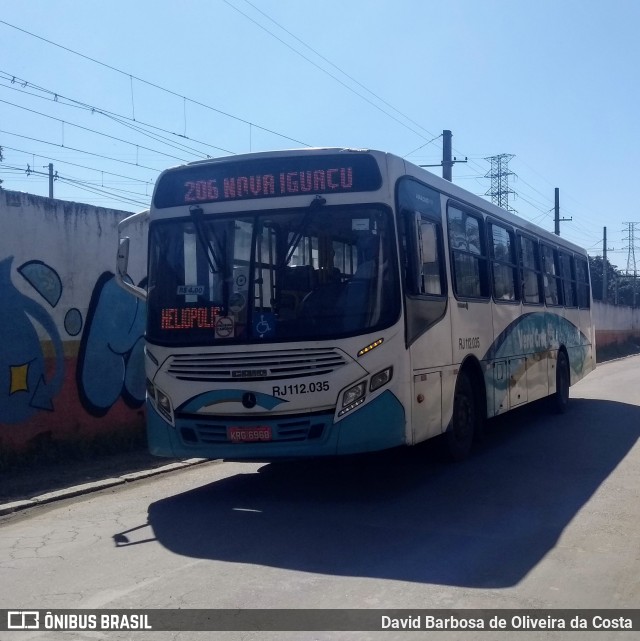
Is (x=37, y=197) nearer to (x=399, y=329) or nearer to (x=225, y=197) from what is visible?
(x=225, y=197)

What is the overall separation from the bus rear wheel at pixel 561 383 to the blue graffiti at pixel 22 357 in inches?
345

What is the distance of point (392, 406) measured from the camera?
8.38m

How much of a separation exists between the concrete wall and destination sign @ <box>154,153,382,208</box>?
3278 centimetres

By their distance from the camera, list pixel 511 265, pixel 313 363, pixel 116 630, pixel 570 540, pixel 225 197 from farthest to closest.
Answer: pixel 511 265, pixel 225 197, pixel 313 363, pixel 570 540, pixel 116 630

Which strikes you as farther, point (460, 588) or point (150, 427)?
point (150, 427)

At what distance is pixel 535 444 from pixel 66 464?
638 cm

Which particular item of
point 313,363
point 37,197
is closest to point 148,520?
point 313,363

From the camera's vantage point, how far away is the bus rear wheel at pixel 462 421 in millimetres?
10332

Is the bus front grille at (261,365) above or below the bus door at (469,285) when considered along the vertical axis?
below

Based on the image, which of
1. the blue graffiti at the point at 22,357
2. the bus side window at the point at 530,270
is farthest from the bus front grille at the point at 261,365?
the bus side window at the point at 530,270

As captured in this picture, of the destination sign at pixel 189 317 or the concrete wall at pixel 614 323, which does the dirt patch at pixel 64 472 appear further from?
the concrete wall at pixel 614 323

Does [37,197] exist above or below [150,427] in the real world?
above

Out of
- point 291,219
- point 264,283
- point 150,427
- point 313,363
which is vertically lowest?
point 150,427

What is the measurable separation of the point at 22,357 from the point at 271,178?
472cm
